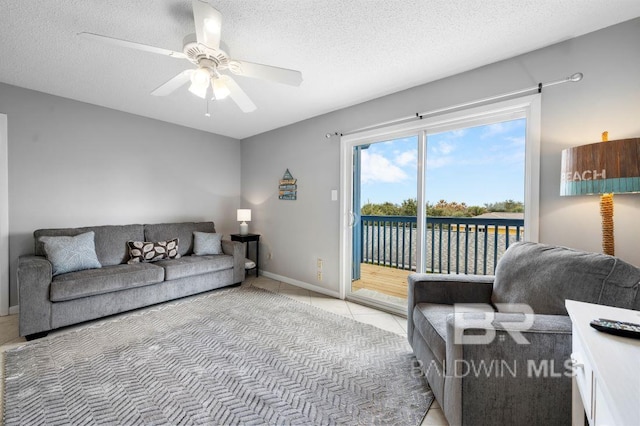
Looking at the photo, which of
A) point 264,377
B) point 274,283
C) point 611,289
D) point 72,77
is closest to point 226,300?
point 274,283

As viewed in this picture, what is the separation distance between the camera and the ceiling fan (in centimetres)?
146

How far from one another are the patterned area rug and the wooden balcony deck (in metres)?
0.97

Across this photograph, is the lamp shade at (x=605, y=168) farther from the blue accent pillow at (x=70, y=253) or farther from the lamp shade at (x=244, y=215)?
the blue accent pillow at (x=70, y=253)

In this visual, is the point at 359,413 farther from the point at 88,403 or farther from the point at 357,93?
the point at 357,93

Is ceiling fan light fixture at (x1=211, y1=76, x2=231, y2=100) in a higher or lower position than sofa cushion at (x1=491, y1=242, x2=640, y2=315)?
higher

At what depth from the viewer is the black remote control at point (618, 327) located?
2.61 feet

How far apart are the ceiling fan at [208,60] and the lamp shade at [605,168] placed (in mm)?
1742

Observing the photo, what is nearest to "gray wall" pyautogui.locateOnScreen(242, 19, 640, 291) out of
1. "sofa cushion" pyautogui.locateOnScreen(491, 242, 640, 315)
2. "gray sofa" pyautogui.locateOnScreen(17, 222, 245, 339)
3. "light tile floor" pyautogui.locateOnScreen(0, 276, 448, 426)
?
"light tile floor" pyautogui.locateOnScreen(0, 276, 448, 426)

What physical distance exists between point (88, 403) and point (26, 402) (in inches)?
13.9

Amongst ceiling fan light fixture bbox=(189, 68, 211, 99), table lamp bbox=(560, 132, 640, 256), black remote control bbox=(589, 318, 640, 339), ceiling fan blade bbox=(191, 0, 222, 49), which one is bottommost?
black remote control bbox=(589, 318, 640, 339)

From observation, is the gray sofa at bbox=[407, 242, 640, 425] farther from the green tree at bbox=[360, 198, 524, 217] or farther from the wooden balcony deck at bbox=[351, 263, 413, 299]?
the wooden balcony deck at bbox=[351, 263, 413, 299]

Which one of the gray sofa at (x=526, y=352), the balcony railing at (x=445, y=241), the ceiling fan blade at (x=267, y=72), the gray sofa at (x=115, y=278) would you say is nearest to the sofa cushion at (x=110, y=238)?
the gray sofa at (x=115, y=278)

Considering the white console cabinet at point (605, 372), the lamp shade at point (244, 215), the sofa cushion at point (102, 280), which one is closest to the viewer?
the white console cabinet at point (605, 372)

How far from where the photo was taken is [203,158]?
4.36 meters
